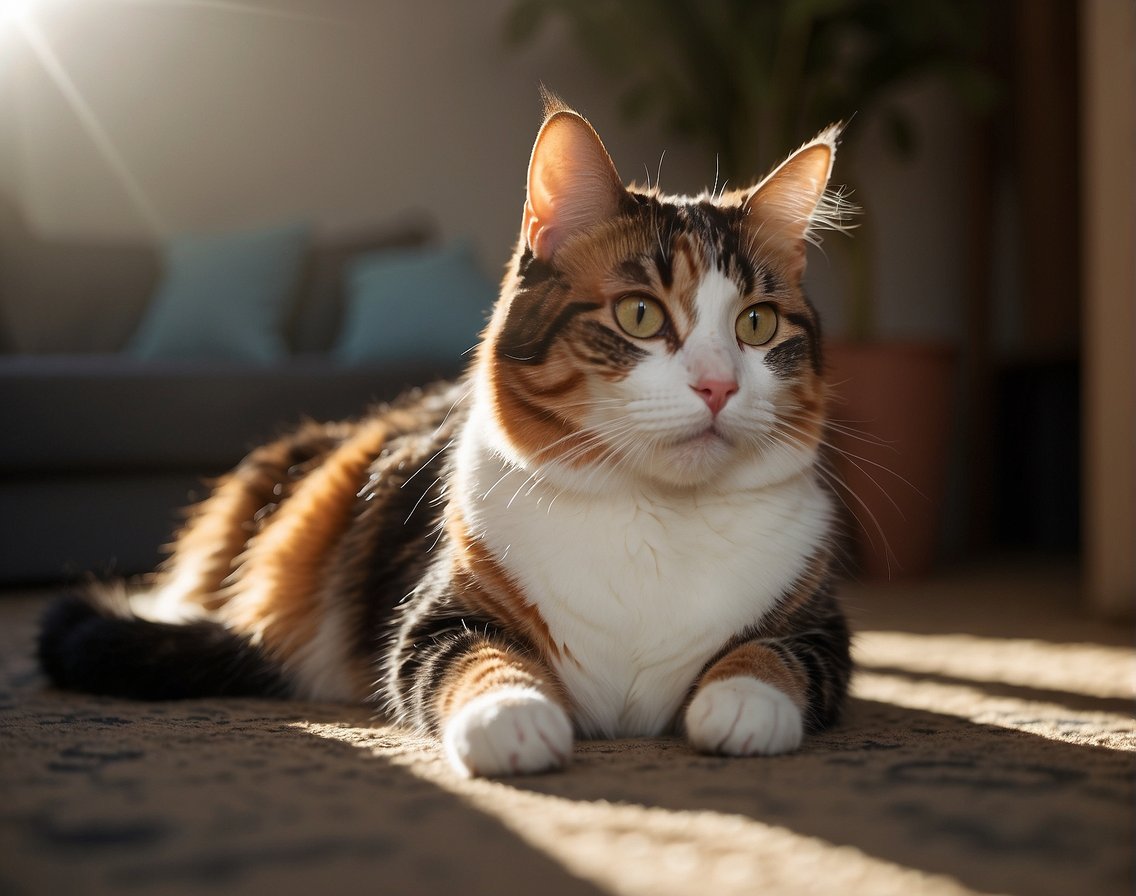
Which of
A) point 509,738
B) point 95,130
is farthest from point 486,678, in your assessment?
point 95,130

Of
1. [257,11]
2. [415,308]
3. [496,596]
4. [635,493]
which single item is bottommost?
[496,596]

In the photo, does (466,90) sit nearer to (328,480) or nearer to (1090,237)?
(1090,237)

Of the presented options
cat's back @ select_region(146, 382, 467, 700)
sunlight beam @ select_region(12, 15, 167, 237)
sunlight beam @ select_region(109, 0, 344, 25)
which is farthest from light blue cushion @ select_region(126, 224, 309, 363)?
cat's back @ select_region(146, 382, 467, 700)

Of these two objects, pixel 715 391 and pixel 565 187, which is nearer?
pixel 715 391

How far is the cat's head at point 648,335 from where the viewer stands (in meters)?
0.94

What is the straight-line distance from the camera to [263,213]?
3.71 metres

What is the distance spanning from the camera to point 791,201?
113cm

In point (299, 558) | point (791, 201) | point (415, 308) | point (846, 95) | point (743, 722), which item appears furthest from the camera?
point (846, 95)

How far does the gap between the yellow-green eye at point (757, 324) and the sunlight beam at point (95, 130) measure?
3.17 meters

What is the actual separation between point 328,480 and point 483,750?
0.74 metres

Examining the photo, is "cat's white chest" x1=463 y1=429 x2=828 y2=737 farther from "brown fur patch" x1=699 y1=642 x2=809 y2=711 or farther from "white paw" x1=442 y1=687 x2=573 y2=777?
"white paw" x1=442 y1=687 x2=573 y2=777

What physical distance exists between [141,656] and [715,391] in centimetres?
76

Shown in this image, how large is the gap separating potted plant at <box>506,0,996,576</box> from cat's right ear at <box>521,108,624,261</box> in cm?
168

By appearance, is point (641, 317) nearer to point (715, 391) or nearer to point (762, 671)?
point (715, 391)
